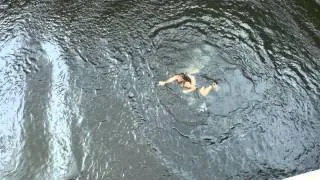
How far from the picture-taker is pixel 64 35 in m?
6.22

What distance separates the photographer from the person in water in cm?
533

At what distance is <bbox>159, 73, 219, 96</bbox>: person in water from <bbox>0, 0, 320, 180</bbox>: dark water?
0.30ft

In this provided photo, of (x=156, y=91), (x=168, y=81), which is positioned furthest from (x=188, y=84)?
(x=156, y=91)

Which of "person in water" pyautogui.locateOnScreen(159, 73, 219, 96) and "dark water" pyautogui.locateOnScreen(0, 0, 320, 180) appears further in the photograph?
"person in water" pyautogui.locateOnScreen(159, 73, 219, 96)

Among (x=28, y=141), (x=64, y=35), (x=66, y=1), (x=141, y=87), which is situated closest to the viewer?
(x=28, y=141)

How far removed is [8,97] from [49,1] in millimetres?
2013

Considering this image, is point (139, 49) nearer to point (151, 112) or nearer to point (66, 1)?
point (151, 112)

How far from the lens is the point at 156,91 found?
5.33 m

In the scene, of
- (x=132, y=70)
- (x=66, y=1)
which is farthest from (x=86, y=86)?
(x=66, y=1)

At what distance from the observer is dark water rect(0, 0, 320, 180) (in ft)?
15.4

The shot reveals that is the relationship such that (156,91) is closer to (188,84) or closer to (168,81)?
(168,81)

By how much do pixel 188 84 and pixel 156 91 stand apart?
395 mm

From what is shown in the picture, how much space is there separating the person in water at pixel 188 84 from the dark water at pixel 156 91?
3.6 inches

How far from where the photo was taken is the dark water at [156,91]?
15.4 feet
